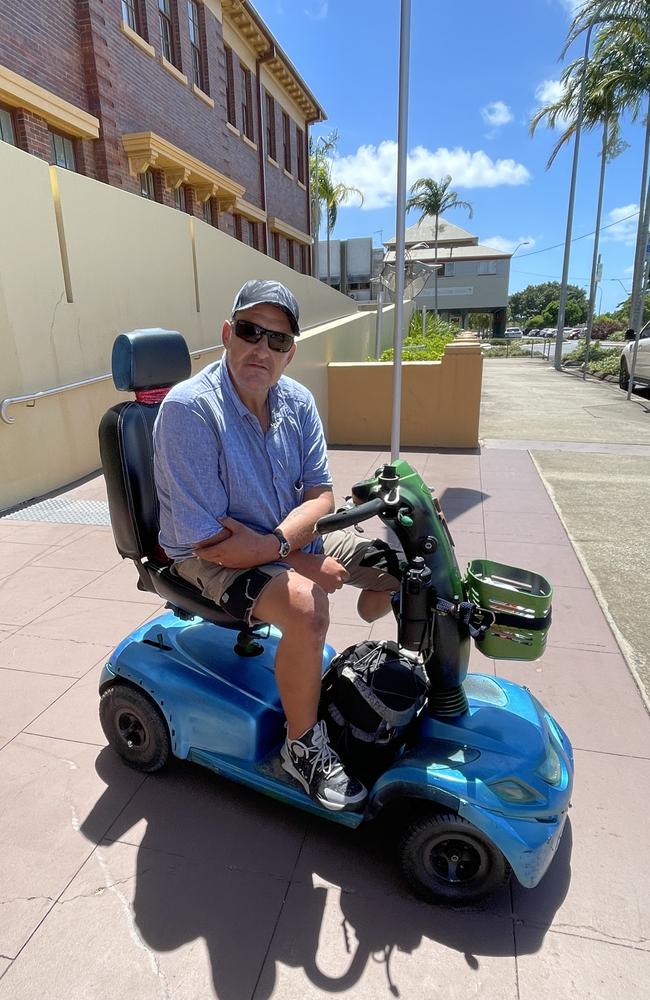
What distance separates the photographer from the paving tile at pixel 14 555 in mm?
3973

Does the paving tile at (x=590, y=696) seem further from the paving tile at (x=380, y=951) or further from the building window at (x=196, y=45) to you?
the building window at (x=196, y=45)

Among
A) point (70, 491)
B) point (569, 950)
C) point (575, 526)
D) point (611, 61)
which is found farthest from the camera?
point (611, 61)

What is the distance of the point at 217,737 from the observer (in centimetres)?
200

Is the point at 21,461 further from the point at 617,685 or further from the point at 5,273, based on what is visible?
the point at 617,685

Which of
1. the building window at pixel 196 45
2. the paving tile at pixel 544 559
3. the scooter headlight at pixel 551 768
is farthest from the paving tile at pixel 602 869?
the building window at pixel 196 45

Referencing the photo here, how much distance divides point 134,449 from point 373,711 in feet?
3.94

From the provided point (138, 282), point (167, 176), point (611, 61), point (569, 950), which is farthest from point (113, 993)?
point (611, 61)

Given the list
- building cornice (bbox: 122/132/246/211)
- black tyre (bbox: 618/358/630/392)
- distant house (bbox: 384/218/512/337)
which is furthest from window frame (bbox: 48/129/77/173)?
distant house (bbox: 384/218/512/337)

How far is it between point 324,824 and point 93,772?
2.85 ft

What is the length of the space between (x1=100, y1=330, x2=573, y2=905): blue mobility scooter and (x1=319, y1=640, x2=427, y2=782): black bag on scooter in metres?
0.04

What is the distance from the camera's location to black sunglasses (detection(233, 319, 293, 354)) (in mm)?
1994

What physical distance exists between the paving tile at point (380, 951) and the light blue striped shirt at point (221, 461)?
1118mm

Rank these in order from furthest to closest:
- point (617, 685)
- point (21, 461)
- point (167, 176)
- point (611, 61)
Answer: point (611, 61) < point (167, 176) < point (21, 461) < point (617, 685)

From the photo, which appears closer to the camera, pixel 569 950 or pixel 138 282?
pixel 569 950
